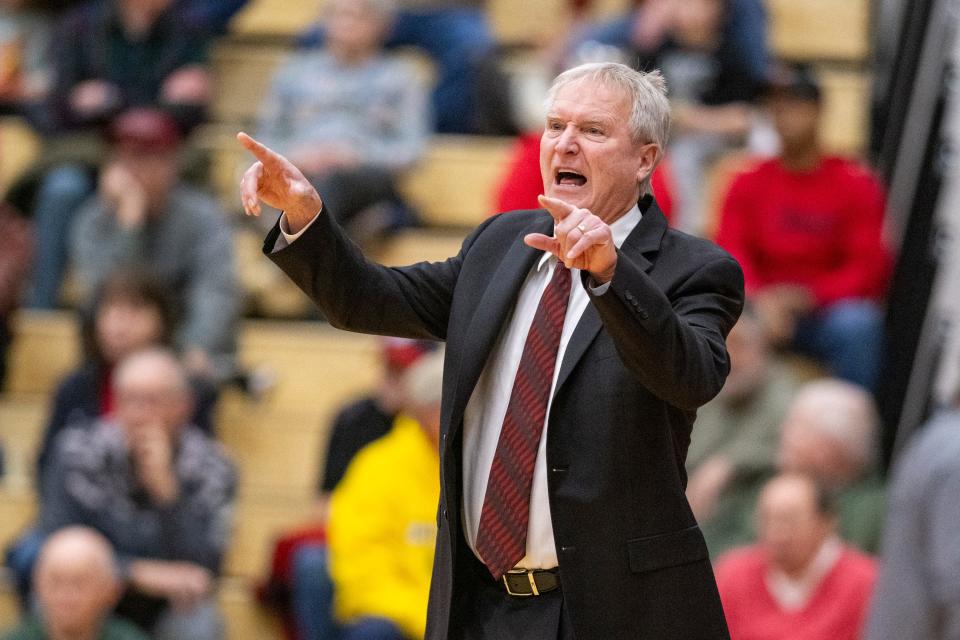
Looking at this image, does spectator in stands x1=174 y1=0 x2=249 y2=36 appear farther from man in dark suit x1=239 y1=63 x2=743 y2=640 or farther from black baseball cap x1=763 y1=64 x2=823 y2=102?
man in dark suit x1=239 y1=63 x2=743 y2=640

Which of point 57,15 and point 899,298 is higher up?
point 57,15

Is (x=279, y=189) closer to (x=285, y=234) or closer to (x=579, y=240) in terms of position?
(x=285, y=234)

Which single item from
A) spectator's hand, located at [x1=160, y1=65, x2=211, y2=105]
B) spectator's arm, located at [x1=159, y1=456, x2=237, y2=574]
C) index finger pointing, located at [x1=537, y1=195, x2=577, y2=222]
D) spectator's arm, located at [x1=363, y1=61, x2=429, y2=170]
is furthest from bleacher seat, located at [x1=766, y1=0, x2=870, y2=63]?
index finger pointing, located at [x1=537, y1=195, x2=577, y2=222]

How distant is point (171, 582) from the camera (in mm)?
4926

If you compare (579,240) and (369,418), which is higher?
(579,240)

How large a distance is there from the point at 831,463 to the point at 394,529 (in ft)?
4.15

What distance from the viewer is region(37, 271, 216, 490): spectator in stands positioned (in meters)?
5.50

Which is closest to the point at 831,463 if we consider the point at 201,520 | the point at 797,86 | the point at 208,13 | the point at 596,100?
the point at 797,86

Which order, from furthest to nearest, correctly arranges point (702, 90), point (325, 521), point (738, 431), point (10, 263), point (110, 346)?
1. point (702, 90)
2. point (10, 263)
3. point (110, 346)
4. point (325, 521)
5. point (738, 431)

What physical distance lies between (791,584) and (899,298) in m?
1.92

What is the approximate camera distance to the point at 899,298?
6.08m

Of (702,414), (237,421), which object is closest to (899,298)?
(702,414)

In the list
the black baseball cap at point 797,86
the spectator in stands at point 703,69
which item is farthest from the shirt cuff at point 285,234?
the spectator in stands at point 703,69

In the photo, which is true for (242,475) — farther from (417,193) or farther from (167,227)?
(417,193)
